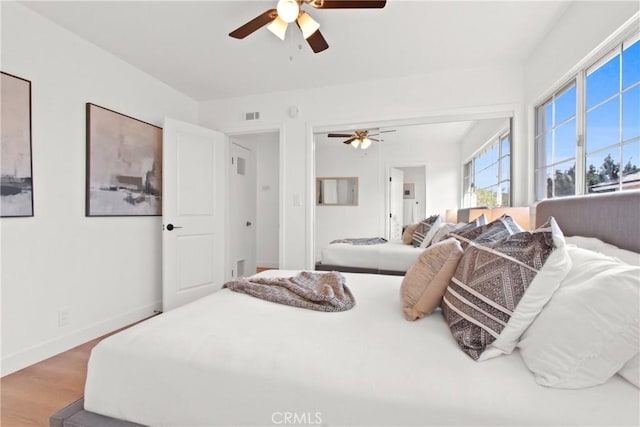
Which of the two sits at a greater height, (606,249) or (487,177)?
(487,177)

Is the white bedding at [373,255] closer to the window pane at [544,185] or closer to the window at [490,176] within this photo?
the window at [490,176]

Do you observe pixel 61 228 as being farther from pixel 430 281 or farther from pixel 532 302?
pixel 532 302

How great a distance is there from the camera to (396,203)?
3256 millimetres

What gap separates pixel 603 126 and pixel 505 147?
124 cm

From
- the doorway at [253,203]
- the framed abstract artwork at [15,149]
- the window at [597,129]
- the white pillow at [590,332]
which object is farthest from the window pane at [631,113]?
the framed abstract artwork at [15,149]

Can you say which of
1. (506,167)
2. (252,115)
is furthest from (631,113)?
(252,115)

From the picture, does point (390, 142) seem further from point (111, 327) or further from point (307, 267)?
point (111, 327)

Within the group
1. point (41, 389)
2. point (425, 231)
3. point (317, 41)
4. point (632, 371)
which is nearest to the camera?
point (632, 371)

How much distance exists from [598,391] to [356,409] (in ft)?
2.18

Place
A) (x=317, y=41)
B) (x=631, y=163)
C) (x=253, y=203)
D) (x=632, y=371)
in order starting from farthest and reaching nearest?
1. (x=253, y=203)
2. (x=317, y=41)
3. (x=631, y=163)
4. (x=632, y=371)

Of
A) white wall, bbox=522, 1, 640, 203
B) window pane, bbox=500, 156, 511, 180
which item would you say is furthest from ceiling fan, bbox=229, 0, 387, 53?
window pane, bbox=500, 156, 511, 180

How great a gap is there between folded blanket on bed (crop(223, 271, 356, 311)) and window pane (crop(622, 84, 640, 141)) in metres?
1.67

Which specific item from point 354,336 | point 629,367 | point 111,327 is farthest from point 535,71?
point 111,327

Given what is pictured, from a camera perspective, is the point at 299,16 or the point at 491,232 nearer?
the point at 491,232
